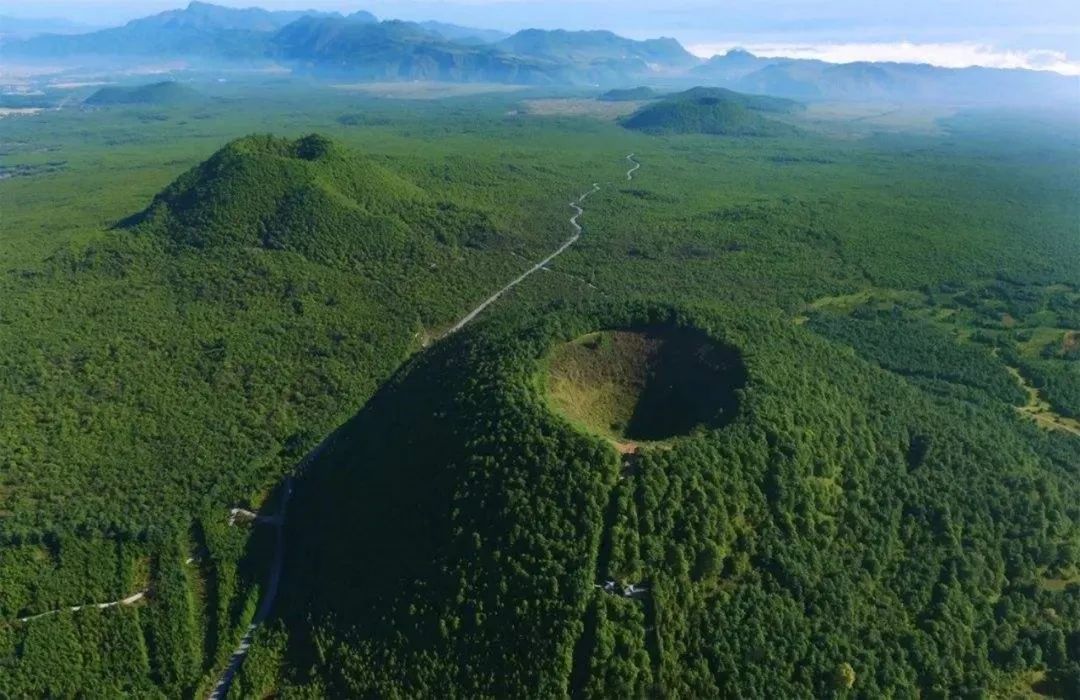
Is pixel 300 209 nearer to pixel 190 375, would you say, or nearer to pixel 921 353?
pixel 190 375

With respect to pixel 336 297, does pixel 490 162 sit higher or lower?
higher

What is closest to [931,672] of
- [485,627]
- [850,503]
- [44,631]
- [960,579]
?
[960,579]

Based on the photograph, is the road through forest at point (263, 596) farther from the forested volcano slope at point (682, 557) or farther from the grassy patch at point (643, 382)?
the grassy patch at point (643, 382)

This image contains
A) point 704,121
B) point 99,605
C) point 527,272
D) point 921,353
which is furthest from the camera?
point 704,121

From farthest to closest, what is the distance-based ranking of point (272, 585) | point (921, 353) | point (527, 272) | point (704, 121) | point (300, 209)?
point (704, 121) < point (300, 209) < point (527, 272) < point (921, 353) < point (272, 585)

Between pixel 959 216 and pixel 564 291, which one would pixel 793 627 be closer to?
pixel 564 291

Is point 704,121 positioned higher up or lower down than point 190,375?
higher up

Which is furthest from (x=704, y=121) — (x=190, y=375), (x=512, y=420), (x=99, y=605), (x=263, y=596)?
(x=99, y=605)
